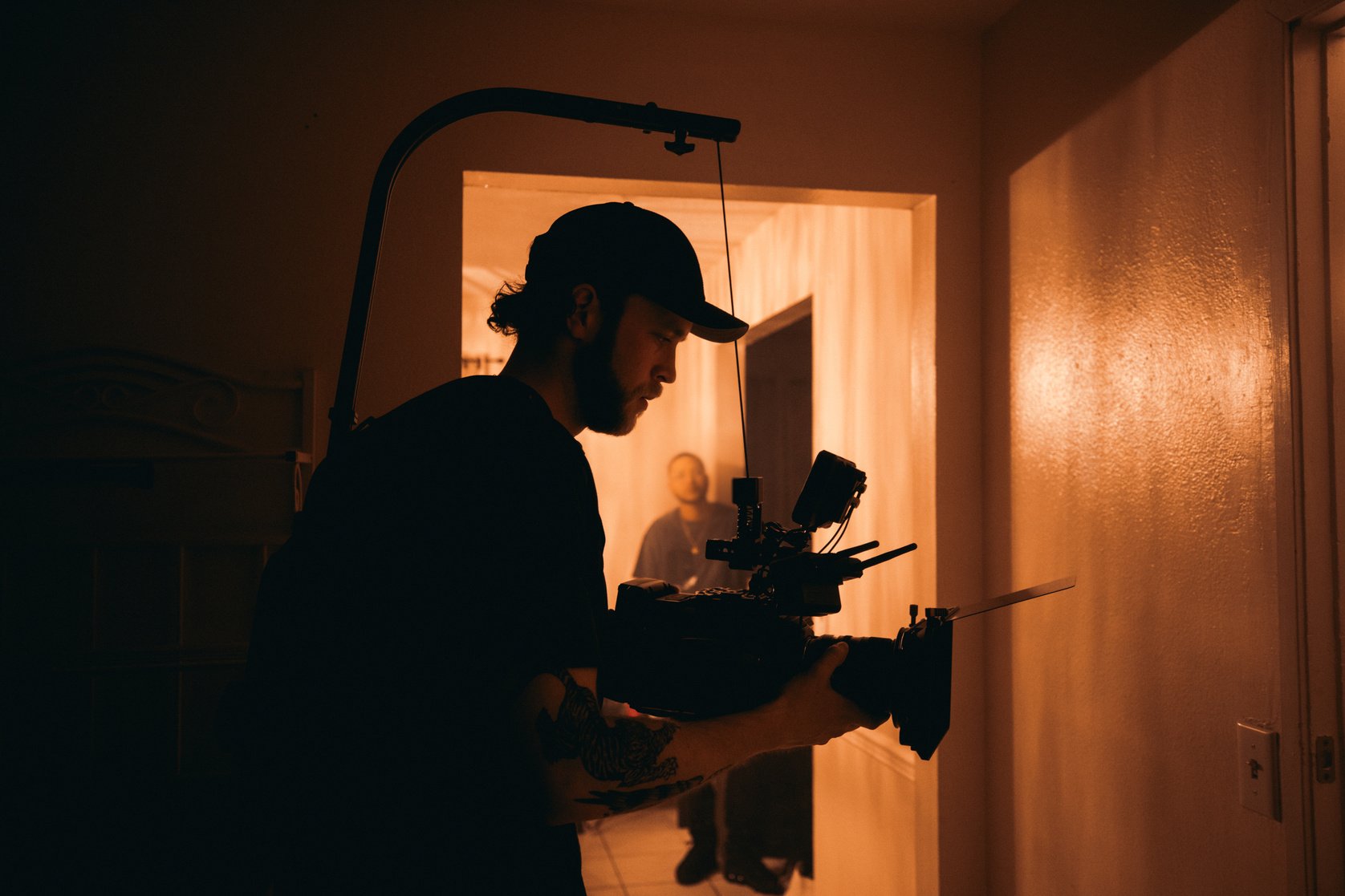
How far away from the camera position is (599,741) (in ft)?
2.77

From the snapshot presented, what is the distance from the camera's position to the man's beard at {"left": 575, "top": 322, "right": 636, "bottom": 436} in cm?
104

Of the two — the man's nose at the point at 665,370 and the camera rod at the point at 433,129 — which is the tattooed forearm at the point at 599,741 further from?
the camera rod at the point at 433,129

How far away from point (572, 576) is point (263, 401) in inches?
51.9

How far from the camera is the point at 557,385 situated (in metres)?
1.03

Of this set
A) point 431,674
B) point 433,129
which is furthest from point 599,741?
point 433,129

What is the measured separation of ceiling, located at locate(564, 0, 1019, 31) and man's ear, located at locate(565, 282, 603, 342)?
1.30m

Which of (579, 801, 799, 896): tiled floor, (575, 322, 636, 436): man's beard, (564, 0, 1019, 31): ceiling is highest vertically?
(564, 0, 1019, 31): ceiling

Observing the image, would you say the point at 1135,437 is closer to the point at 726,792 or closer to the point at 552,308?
the point at 552,308

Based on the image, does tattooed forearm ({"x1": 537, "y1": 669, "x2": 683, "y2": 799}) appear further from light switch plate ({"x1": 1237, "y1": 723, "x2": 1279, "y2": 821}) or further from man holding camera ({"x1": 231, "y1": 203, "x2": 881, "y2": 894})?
light switch plate ({"x1": 1237, "y1": 723, "x2": 1279, "y2": 821})

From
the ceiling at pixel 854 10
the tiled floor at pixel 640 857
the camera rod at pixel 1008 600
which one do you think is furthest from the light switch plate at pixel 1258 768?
the tiled floor at pixel 640 857

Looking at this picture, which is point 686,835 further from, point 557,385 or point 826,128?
point 557,385

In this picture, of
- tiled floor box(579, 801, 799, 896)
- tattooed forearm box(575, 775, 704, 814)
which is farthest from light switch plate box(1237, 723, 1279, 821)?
tiled floor box(579, 801, 799, 896)

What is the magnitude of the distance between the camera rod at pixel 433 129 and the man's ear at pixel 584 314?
0.30 metres

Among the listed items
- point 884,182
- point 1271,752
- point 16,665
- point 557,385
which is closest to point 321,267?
point 16,665
